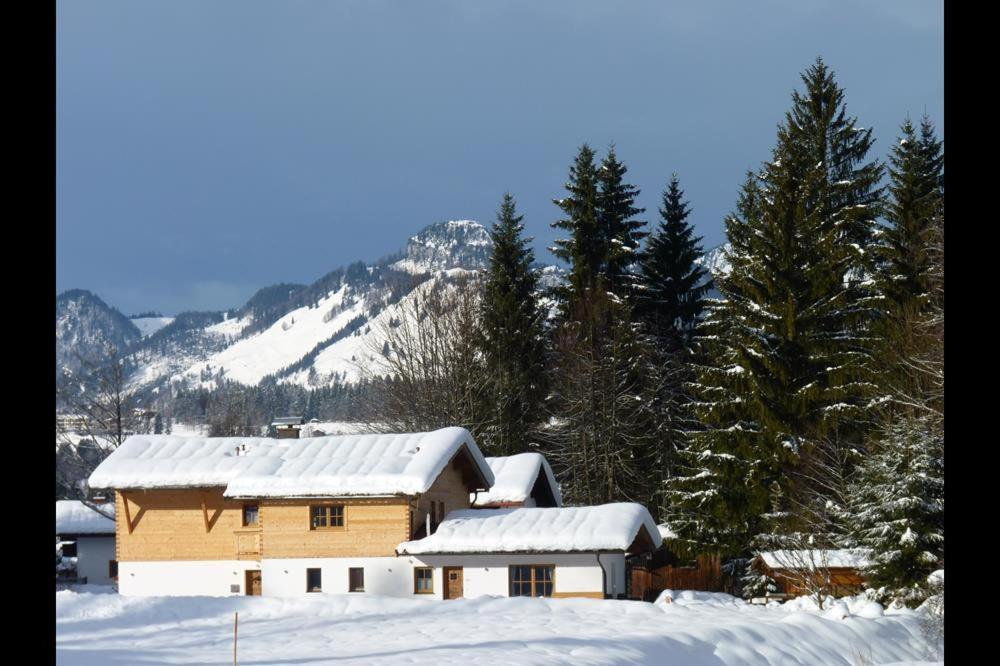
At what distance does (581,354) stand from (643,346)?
288 centimetres

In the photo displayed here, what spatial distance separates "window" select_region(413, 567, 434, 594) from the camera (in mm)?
35500

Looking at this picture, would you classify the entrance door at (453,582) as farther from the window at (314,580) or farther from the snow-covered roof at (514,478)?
the snow-covered roof at (514,478)

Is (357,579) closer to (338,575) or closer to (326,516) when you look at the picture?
(338,575)

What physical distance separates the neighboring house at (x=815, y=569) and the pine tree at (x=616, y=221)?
2044cm

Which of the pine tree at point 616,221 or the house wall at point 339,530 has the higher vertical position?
the pine tree at point 616,221

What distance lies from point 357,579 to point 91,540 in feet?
104

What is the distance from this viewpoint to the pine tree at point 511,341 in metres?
52.8

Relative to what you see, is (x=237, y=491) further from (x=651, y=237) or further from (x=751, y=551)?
(x=651, y=237)

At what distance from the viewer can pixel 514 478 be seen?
43.2 meters

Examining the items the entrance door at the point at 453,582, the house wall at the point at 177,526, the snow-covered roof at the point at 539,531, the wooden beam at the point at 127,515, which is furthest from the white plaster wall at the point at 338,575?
the wooden beam at the point at 127,515

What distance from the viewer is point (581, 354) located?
5144cm

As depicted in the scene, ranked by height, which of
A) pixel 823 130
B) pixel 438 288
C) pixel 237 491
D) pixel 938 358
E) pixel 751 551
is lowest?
pixel 751 551
